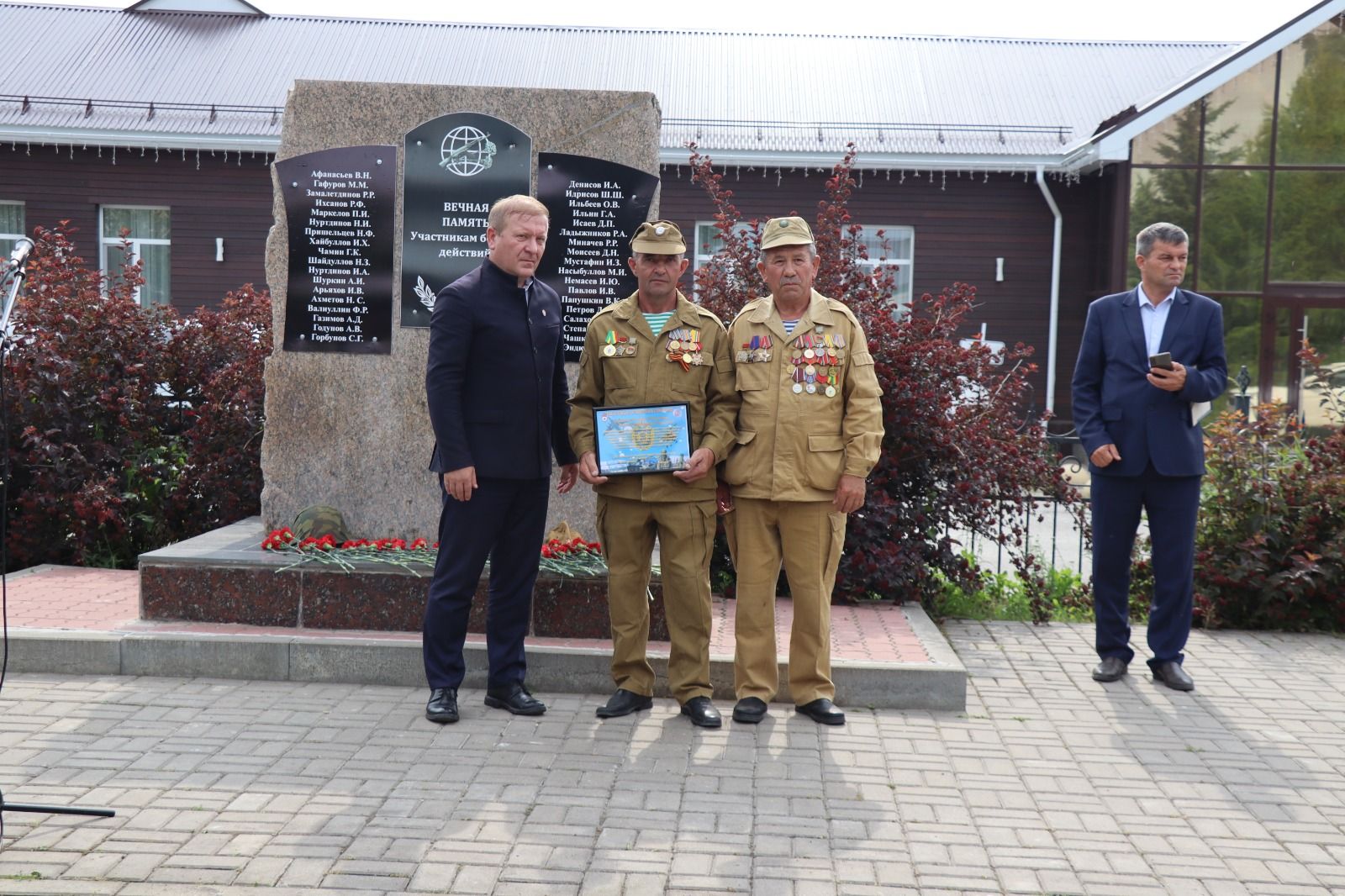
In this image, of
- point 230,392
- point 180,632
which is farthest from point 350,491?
point 230,392

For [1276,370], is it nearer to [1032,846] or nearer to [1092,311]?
[1092,311]

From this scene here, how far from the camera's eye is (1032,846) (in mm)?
3979

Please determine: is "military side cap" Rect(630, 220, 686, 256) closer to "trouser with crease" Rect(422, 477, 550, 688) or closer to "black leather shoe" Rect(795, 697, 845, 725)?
"trouser with crease" Rect(422, 477, 550, 688)

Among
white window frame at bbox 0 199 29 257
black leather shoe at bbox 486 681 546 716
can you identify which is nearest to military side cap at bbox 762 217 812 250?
black leather shoe at bbox 486 681 546 716

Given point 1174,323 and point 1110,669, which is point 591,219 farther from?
point 1110,669

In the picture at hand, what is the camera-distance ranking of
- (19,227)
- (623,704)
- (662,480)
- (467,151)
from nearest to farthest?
1. (662,480)
2. (623,704)
3. (467,151)
4. (19,227)

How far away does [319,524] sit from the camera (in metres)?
6.52

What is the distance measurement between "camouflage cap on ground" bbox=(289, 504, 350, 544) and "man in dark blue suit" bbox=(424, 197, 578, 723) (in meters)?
1.48

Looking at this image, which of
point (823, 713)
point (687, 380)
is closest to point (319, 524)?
point (687, 380)

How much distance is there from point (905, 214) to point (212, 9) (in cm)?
1318

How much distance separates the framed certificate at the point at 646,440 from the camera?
5090mm

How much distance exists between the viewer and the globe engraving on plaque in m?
6.64

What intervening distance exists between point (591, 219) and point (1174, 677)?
370 cm

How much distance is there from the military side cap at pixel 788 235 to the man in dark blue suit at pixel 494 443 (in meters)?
0.94
